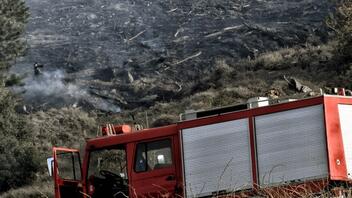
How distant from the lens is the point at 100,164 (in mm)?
13961

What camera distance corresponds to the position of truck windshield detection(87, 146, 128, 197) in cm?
1373

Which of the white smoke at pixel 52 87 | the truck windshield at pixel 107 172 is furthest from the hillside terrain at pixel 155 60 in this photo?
the truck windshield at pixel 107 172

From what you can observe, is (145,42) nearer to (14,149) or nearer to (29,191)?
(14,149)

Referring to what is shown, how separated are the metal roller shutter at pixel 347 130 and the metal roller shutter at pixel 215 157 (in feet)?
5.25

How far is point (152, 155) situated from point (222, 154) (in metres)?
1.53

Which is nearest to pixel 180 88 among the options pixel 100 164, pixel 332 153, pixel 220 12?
pixel 220 12

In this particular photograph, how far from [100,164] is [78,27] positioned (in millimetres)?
33577

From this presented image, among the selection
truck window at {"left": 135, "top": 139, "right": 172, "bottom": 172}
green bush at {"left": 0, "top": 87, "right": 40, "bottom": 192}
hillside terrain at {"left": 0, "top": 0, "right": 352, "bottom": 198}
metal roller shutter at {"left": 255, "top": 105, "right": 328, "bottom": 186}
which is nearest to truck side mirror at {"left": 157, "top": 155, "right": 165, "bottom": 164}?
truck window at {"left": 135, "top": 139, "right": 172, "bottom": 172}

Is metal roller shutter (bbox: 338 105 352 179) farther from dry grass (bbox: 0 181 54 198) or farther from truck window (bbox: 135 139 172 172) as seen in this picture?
dry grass (bbox: 0 181 54 198)

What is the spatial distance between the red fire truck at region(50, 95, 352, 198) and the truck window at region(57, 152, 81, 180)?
0.06ft

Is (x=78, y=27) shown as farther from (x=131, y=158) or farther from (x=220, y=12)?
(x=131, y=158)

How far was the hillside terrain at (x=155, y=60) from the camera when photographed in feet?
100

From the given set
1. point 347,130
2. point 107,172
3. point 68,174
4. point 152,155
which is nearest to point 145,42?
point 68,174

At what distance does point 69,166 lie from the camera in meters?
14.2
